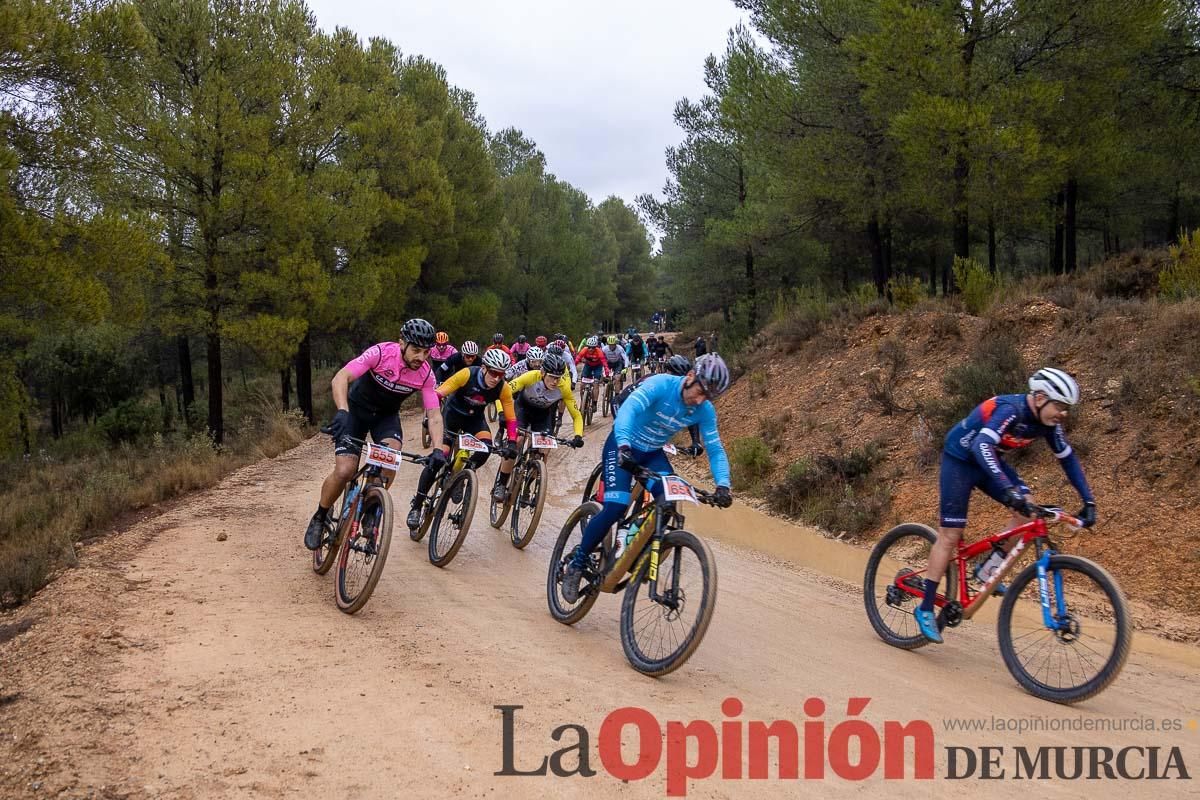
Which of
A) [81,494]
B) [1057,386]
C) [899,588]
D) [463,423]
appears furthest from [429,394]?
[81,494]

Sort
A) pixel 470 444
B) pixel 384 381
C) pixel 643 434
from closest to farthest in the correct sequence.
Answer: pixel 643 434 → pixel 384 381 → pixel 470 444

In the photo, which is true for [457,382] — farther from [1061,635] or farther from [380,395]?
[1061,635]

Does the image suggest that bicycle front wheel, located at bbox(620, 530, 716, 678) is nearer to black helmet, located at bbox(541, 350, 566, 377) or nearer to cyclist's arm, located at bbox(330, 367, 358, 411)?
cyclist's arm, located at bbox(330, 367, 358, 411)

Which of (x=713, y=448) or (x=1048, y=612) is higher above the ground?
(x=713, y=448)

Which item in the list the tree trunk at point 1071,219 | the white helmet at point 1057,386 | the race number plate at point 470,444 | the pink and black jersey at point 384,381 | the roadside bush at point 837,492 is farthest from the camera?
the tree trunk at point 1071,219

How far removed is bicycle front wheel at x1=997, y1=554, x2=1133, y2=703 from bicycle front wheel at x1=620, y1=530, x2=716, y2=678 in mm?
2090

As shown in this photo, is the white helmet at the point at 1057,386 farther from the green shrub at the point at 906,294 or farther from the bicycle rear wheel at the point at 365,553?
the green shrub at the point at 906,294

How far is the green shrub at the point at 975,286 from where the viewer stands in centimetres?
1523

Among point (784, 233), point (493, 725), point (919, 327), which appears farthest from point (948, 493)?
point (784, 233)

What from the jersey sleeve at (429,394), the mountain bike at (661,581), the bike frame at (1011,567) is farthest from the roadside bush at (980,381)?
the jersey sleeve at (429,394)

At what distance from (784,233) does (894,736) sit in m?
21.7

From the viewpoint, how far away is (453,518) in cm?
817

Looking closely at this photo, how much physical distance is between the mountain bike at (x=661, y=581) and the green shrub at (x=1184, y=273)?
403 inches

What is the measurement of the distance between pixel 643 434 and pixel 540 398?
3.94 m
